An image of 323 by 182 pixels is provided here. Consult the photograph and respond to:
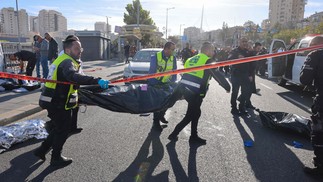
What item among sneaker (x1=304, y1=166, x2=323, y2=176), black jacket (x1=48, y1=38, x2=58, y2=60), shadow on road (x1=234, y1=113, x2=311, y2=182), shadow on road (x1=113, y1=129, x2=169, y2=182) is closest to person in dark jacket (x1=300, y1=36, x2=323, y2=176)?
sneaker (x1=304, y1=166, x2=323, y2=176)

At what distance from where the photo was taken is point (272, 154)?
4477 mm

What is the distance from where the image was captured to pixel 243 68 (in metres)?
7.13

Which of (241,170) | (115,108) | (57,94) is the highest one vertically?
(57,94)

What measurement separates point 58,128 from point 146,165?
52.9 inches

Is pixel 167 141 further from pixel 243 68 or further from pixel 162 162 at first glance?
pixel 243 68

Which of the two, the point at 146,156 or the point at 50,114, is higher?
the point at 50,114

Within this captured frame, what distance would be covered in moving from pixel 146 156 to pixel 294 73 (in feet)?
28.4

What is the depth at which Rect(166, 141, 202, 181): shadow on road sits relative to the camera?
11.9 ft

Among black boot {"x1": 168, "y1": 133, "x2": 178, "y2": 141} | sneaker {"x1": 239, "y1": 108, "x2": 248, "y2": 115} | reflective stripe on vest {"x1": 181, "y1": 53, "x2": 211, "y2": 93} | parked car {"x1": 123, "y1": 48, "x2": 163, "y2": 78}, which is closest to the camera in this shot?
reflective stripe on vest {"x1": 181, "y1": 53, "x2": 211, "y2": 93}

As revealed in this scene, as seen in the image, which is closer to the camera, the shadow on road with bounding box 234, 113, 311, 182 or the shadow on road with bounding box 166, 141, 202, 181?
the shadow on road with bounding box 166, 141, 202, 181

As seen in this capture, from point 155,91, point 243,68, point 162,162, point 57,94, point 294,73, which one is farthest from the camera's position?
point 294,73

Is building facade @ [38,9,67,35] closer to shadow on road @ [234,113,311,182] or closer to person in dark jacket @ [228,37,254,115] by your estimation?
person in dark jacket @ [228,37,254,115]

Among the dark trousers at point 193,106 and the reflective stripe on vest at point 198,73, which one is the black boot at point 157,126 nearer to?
the dark trousers at point 193,106

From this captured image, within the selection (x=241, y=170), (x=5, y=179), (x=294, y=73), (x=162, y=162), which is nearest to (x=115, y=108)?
(x=162, y=162)
